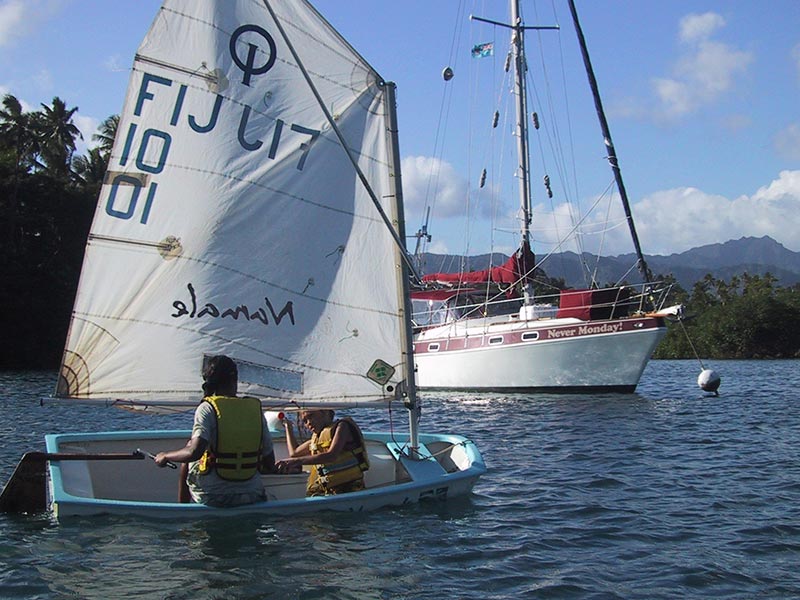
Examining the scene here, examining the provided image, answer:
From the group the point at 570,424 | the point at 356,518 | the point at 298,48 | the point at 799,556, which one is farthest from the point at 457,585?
the point at 570,424

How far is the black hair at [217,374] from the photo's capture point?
8805 mm

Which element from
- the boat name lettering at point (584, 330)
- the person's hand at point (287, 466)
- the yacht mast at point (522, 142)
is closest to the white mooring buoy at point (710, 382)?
the boat name lettering at point (584, 330)

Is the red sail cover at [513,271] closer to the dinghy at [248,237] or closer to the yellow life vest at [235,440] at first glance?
the dinghy at [248,237]

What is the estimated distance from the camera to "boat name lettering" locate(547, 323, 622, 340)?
2897 cm

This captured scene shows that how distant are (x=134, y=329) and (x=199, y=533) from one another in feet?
7.58

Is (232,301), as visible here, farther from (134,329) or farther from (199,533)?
(199,533)

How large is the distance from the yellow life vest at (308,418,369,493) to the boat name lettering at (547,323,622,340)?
20108mm

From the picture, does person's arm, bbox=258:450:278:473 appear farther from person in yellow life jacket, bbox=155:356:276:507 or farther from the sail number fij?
the sail number fij

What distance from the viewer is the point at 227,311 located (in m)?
9.93

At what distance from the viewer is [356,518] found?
9.93 meters

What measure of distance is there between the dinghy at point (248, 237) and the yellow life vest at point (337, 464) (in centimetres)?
30

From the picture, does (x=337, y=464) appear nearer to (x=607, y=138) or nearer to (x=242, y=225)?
(x=242, y=225)

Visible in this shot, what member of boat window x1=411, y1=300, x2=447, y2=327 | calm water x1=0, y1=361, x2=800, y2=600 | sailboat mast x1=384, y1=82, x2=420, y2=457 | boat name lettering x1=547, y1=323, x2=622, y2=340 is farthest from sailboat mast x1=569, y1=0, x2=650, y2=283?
sailboat mast x1=384, y1=82, x2=420, y2=457

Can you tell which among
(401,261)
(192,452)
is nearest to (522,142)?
(401,261)
